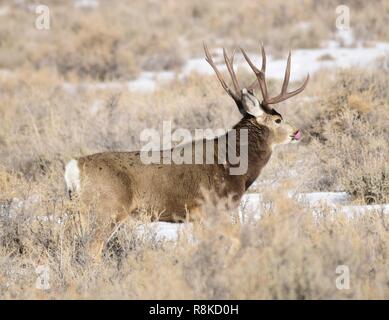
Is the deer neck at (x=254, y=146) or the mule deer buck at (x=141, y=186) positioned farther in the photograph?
the deer neck at (x=254, y=146)

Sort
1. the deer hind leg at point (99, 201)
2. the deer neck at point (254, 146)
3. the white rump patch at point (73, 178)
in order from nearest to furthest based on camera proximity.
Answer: the deer hind leg at point (99, 201), the white rump patch at point (73, 178), the deer neck at point (254, 146)

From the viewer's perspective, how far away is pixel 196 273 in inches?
181

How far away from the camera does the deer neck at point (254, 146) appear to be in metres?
6.85

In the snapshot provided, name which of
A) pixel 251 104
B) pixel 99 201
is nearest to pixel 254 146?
pixel 251 104

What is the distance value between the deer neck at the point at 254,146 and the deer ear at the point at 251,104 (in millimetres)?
76

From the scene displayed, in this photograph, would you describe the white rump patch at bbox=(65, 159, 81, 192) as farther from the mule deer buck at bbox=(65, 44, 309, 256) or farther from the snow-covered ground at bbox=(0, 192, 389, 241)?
the snow-covered ground at bbox=(0, 192, 389, 241)

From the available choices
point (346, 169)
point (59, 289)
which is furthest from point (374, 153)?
point (59, 289)

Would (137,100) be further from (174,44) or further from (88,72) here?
(174,44)

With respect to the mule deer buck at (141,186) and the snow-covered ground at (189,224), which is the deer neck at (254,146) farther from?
the snow-covered ground at (189,224)

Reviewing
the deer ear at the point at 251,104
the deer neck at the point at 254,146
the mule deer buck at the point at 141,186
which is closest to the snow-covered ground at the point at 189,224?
the mule deer buck at the point at 141,186

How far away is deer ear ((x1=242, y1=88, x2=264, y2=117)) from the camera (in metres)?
6.88

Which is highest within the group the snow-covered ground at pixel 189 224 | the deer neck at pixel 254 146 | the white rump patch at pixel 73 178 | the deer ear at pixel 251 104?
the deer ear at pixel 251 104

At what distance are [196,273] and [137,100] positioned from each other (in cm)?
835
